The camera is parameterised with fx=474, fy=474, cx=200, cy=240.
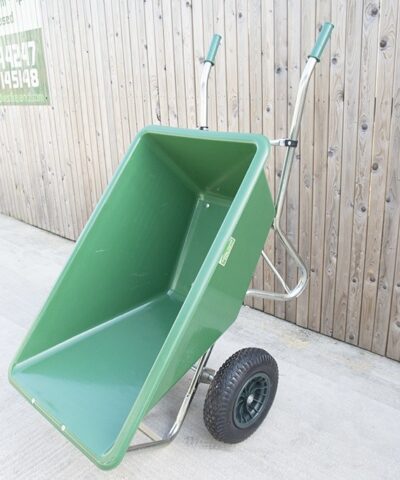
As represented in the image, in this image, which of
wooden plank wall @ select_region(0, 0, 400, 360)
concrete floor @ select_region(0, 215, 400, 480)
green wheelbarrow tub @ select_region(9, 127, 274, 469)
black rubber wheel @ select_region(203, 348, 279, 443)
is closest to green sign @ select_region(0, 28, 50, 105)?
wooden plank wall @ select_region(0, 0, 400, 360)

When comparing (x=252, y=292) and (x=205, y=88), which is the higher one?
(x=205, y=88)

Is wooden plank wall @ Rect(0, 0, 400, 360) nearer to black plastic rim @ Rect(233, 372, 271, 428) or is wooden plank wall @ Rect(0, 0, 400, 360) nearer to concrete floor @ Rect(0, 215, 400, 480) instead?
concrete floor @ Rect(0, 215, 400, 480)

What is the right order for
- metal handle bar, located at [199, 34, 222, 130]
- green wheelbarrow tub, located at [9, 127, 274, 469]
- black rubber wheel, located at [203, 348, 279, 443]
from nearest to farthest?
green wheelbarrow tub, located at [9, 127, 274, 469] < black rubber wheel, located at [203, 348, 279, 443] < metal handle bar, located at [199, 34, 222, 130]

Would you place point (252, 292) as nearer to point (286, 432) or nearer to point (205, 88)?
point (286, 432)

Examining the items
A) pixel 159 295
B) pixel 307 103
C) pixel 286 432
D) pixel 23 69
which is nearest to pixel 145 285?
pixel 159 295

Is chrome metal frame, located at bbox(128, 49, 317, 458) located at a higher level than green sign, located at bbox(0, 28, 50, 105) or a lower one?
lower

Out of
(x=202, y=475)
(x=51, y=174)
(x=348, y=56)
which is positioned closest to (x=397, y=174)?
(x=348, y=56)

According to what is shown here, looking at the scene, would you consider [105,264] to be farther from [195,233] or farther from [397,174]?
[397,174]

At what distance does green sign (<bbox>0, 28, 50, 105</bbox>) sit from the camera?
3625mm

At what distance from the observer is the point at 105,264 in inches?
70.5

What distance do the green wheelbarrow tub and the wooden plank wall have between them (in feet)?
1.76

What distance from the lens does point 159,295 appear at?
6.87 feet

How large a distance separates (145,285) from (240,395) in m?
0.63

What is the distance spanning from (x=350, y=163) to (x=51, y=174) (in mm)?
2650
